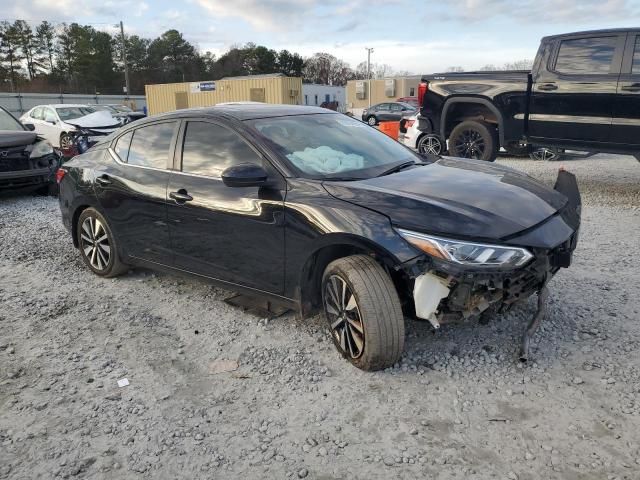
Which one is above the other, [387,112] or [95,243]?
[387,112]

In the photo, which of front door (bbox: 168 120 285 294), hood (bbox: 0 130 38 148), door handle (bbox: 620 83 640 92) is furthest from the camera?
hood (bbox: 0 130 38 148)

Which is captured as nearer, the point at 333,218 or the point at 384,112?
the point at 333,218

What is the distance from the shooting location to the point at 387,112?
100ft

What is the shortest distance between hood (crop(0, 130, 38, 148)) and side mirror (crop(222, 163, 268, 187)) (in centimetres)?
652

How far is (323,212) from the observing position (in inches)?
125

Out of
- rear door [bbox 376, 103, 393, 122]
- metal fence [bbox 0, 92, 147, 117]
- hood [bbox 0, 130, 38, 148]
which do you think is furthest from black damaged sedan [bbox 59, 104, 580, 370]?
metal fence [bbox 0, 92, 147, 117]

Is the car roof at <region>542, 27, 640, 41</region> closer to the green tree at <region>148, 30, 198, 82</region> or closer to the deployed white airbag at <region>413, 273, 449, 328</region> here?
the deployed white airbag at <region>413, 273, 449, 328</region>

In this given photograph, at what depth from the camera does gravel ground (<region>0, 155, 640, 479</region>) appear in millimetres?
2443

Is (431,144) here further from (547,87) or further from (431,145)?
(547,87)

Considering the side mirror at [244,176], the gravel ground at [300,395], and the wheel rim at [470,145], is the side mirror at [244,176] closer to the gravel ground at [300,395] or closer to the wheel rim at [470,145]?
the gravel ground at [300,395]

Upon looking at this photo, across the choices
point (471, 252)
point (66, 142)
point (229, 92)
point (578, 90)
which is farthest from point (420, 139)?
point (229, 92)

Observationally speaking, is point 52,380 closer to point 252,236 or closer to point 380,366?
point 252,236

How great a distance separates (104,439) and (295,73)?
79.0 meters

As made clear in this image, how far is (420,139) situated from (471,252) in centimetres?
902
